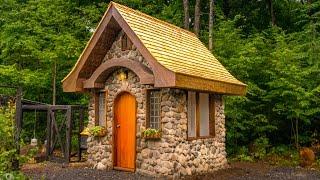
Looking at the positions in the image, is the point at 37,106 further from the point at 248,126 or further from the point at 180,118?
the point at 248,126

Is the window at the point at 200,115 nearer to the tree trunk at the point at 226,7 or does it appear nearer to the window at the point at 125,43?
the window at the point at 125,43

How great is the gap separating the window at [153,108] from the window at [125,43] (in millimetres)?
1481

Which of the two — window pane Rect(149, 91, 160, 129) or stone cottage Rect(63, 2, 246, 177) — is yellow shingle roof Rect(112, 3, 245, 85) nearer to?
stone cottage Rect(63, 2, 246, 177)

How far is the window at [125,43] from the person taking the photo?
10.3m

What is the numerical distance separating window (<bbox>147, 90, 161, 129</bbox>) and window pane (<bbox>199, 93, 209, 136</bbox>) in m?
1.55

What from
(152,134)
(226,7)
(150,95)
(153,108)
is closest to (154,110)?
(153,108)

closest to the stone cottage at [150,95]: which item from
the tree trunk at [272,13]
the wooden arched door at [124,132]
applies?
the wooden arched door at [124,132]

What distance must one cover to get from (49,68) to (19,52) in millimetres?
1734

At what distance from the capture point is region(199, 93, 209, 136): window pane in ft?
35.0

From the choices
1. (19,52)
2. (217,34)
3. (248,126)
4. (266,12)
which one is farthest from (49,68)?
(266,12)

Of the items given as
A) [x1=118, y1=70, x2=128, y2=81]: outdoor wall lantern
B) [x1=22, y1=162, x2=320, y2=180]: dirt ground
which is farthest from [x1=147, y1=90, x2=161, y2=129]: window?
[x1=22, y1=162, x2=320, y2=180]: dirt ground

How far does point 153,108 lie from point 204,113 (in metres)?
1.85

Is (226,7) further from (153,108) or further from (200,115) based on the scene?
(153,108)

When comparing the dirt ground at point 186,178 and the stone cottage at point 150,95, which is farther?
the dirt ground at point 186,178
